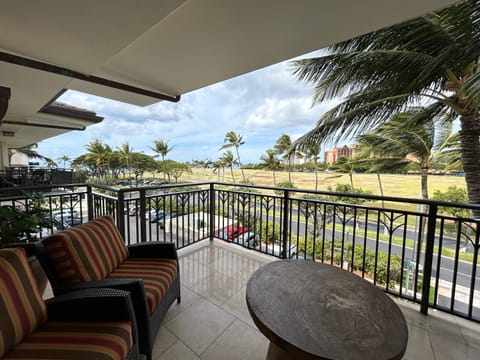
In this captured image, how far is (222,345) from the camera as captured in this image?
4.90 ft

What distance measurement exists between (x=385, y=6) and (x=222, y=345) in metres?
2.45

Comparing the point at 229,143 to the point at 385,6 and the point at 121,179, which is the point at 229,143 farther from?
the point at 385,6

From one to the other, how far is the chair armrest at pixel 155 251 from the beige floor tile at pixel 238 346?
0.74m

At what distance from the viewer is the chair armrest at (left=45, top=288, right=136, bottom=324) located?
3.66 ft

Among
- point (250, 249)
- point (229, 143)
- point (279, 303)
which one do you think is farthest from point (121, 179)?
point (279, 303)

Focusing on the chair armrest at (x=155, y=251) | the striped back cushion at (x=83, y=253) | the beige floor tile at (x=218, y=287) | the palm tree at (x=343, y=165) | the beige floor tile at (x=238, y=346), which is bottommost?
the beige floor tile at (x=238, y=346)

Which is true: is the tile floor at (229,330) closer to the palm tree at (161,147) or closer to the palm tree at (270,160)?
the palm tree at (270,160)

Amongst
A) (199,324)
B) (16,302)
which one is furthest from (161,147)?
(16,302)

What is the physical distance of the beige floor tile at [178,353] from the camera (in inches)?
54.8

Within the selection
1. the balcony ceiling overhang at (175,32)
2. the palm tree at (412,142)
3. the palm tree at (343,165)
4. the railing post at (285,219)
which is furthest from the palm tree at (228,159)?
the balcony ceiling overhang at (175,32)

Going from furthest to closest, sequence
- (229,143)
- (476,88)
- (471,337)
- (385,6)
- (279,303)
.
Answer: (229,143), (476,88), (471,337), (385,6), (279,303)

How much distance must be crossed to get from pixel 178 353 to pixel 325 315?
1040 mm

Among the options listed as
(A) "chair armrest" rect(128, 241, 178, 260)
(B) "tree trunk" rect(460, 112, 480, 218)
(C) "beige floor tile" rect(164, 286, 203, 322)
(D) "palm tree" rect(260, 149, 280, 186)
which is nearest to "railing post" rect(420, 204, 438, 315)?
(C) "beige floor tile" rect(164, 286, 203, 322)

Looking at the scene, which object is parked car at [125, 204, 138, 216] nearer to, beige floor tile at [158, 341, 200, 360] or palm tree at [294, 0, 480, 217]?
beige floor tile at [158, 341, 200, 360]
